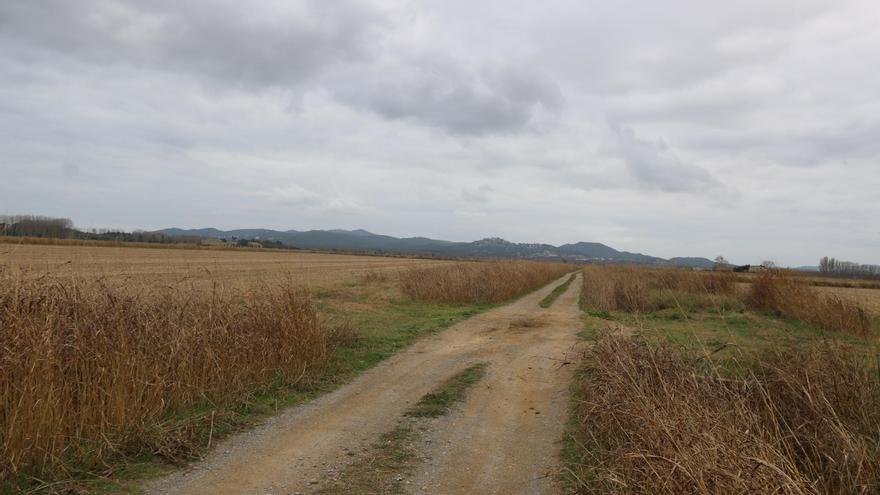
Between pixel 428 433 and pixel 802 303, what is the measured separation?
21188 millimetres

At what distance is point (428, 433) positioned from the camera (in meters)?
6.24

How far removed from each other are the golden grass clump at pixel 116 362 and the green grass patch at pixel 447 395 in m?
2.15

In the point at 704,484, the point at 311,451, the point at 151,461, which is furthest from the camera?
the point at 311,451

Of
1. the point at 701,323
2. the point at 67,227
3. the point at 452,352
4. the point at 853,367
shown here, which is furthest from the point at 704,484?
the point at 67,227

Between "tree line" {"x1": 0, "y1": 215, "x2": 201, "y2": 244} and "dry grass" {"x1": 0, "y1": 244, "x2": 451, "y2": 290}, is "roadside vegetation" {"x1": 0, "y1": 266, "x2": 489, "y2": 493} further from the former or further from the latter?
"tree line" {"x1": 0, "y1": 215, "x2": 201, "y2": 244}

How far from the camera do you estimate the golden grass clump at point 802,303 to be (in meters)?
17.4

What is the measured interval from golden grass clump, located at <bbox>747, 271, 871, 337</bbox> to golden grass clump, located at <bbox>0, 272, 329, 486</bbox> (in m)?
17.0

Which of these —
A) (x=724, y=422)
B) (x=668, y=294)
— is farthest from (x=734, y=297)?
(x=724, y=422)

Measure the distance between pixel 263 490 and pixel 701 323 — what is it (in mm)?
18911

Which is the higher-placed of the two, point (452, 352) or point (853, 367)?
point (853, 367)

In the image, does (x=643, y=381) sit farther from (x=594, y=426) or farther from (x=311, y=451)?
(x=311, y=451)

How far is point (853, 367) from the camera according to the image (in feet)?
19.0

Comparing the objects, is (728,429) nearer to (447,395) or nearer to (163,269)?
(447,395)

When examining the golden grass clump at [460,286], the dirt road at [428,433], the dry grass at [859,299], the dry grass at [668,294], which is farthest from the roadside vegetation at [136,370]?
the dry grass at [668,294]
